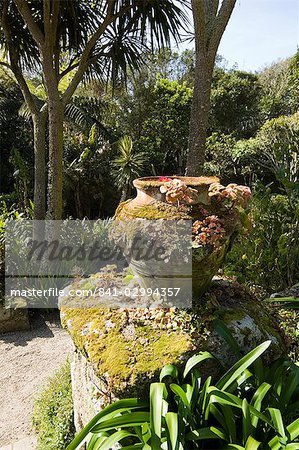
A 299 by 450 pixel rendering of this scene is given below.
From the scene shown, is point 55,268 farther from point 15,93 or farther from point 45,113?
point 15,93

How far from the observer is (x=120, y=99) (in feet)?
37.4

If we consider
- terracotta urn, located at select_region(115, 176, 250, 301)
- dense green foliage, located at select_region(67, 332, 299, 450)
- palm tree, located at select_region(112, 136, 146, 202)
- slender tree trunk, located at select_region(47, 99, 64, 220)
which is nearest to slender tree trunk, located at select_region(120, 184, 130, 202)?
palm tree, located at select_region(112, 136, 146, 202)

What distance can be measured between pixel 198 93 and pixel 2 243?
278 cm

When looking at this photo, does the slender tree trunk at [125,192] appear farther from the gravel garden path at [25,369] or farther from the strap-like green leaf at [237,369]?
the strap-like green leaf at [237,369]

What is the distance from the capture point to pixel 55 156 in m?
4.38

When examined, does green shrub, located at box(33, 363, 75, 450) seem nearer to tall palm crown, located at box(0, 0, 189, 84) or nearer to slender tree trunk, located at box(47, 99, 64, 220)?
slender tree trunk, located at box(47, 99, 64, 220)

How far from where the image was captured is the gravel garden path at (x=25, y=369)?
2.57 meters

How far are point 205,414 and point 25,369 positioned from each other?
2.33 metres

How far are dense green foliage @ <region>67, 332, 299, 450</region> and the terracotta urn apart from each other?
0.41 m

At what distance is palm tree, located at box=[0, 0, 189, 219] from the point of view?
414 cm

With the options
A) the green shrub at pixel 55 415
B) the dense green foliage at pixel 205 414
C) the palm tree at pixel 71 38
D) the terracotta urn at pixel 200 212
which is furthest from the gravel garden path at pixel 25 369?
the terracotta urn at pixel 200 212

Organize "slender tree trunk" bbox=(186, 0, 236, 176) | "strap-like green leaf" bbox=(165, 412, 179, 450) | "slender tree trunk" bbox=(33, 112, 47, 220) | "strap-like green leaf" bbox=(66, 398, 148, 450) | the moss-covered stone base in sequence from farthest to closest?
"slender tree trunk" bbox=(33, 112, 47, 220) → "slender tree trunk" bbox=(186, 0, 236, 176) → the moss-covered stone base → "strap-like green leaf" bbox=(66, 398, 148, 450) → "strap-like green leaf" bbox=(165, 412, 179, 450)

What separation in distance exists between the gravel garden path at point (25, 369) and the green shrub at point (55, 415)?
0.11m

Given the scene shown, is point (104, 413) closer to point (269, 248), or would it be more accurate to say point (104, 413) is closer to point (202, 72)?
point (269, 248)
